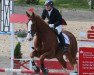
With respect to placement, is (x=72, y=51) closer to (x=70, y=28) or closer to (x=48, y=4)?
(x=48, y=4)

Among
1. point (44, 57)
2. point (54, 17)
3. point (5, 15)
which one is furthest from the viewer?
point (5, 15)

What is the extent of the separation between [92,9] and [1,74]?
2645 cm

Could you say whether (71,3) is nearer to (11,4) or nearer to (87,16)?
(87,16)

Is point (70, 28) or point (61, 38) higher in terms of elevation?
point (61, 38)

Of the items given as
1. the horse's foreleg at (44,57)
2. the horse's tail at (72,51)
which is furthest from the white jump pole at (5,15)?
the horse's foreleg at (44,57)

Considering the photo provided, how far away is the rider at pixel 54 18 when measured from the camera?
399 inches

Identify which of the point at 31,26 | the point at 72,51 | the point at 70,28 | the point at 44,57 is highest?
the point at 31,26

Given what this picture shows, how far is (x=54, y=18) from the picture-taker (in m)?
10.3

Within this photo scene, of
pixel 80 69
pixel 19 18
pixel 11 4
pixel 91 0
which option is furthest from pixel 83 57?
pixel 91 0

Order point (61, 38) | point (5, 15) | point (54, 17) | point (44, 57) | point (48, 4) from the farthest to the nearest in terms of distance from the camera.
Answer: point (5, 15) < point (61, 38) < point (54, 17) < point (48, 4) < point (44, 57)

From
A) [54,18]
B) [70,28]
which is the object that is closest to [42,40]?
[54,18]

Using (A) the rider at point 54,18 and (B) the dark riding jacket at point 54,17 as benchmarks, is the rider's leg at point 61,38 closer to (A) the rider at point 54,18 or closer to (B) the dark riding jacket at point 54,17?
(A) the rider at point 54,18

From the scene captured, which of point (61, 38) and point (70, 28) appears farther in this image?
point (70, 28)

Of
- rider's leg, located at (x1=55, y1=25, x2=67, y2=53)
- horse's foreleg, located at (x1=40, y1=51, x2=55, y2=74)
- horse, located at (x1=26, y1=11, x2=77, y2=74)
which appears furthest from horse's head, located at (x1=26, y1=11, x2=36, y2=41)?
rider's leg, located at (x1=55, y1=25, x2=67, y2=53)
